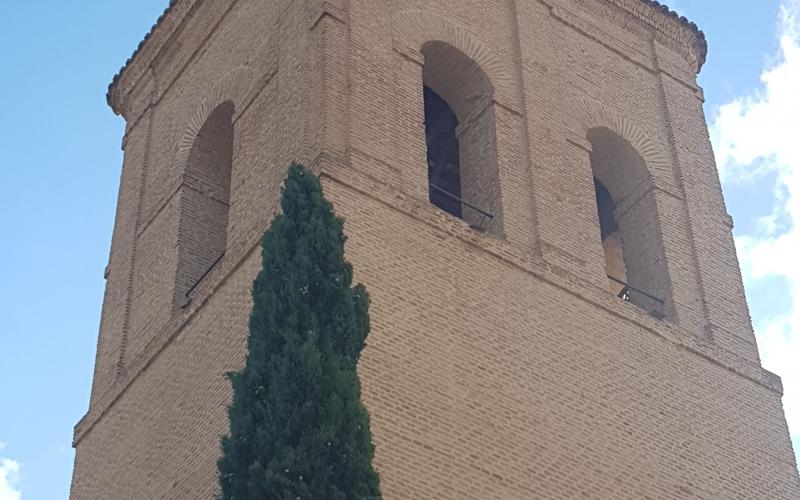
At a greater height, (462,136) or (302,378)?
(462,136)

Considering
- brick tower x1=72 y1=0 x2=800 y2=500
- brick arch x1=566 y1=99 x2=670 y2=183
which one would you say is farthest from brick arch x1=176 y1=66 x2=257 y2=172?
brick arch x1=566 y1=99 x2=670 y2=183

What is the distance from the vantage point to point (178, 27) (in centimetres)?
1722

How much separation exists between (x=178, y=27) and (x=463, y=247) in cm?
558

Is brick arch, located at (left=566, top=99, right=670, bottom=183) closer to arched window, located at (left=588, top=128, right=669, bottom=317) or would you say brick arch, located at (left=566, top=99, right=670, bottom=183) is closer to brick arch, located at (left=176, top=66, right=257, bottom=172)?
arched window, located at (left=588, top=128, right=669, bottom=317)

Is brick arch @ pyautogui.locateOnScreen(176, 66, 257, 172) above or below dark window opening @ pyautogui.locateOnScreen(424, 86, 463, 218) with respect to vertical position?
below

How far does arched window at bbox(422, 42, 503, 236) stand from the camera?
14430mm

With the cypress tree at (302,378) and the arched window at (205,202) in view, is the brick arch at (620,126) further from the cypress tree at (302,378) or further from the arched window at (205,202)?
the cypress tree at (302,378)

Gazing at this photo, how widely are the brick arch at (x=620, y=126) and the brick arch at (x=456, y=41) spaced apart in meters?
0.80

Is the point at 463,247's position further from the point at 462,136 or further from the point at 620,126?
the point at 620,126

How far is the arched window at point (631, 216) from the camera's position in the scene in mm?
15156

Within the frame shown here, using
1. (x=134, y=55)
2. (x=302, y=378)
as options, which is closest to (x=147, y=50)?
(x=134, y=55)

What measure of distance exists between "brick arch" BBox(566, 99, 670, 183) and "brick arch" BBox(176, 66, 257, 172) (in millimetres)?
3278

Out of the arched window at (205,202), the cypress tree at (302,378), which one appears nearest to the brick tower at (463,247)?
the arched window at (205,202)

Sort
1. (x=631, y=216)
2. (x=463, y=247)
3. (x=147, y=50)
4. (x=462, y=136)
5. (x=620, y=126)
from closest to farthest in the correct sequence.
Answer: (x=463, y=247), (x=462, y=136), (x=631, y=216), (x=620, y=126), (x=147, y=50)
